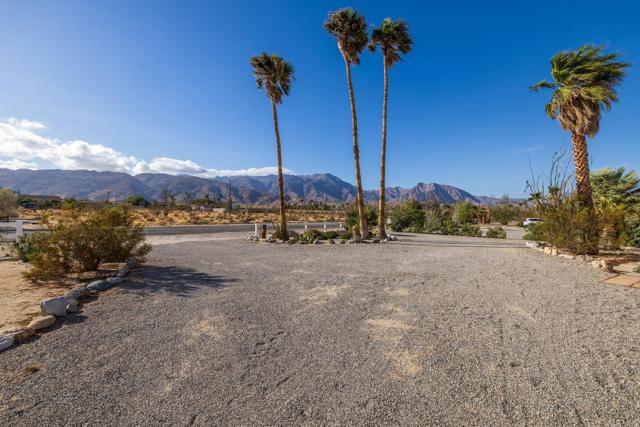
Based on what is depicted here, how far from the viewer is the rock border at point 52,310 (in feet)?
12.9

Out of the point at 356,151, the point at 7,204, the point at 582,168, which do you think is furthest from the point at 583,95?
the point at 7,204

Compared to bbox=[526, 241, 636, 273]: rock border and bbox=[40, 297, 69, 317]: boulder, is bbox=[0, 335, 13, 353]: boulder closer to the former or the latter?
bbox=[40, 297, 69, 317]: boulder

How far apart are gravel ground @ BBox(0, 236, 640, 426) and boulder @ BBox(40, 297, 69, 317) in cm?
30

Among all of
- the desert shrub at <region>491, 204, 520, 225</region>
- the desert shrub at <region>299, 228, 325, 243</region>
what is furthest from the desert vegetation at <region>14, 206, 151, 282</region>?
the desert shrub at <region>491, 204, 520, 225</region>

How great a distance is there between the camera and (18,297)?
19.1 feet

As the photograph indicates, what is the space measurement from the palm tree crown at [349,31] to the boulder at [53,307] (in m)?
16.5

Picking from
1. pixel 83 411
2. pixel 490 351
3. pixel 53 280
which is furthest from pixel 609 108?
pixel 53 280

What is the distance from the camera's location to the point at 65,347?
392cm

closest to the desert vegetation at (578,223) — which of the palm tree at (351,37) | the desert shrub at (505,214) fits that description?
the palm tree at (351,37)

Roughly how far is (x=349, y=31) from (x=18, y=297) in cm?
1713

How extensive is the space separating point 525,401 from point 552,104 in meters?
13.5

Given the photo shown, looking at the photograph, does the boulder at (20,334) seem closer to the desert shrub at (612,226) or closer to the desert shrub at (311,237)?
the desert shrub at (311,237)

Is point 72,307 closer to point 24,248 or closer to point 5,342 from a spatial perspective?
point 5,342

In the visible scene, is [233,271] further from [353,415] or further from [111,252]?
[353,415]
